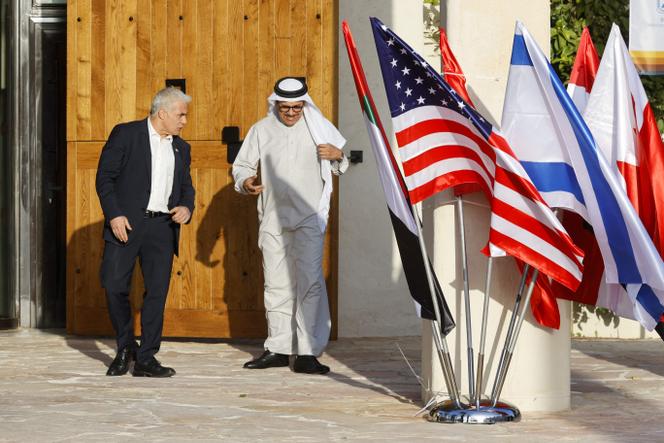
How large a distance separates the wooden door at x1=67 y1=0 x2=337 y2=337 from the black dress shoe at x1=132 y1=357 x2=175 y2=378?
6.31ft

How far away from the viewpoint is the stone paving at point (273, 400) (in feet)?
20.2

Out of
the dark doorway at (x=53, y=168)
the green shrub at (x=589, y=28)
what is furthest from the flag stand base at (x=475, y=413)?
the dark doorway at (x=53, y=168)

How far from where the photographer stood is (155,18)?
1026cm

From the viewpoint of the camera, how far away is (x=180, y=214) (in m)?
8.30

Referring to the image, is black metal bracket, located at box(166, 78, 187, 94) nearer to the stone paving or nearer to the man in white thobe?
the man in white thobe

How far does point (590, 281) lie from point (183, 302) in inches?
163

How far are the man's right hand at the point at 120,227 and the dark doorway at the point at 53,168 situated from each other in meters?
3.25

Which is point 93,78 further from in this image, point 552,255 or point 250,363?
point 552,255

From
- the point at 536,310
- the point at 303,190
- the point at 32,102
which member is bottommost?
the point at 536,310

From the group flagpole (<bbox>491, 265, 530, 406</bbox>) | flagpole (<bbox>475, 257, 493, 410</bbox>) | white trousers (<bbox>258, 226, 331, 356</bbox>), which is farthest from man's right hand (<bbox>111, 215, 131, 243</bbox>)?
flagpole (<bbox>491, 265, 530, 406</bbox>)

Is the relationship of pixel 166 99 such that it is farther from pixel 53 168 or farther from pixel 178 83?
pixel 53 168

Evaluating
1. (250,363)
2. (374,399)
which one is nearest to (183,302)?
(250,363)

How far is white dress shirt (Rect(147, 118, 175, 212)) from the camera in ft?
27.3

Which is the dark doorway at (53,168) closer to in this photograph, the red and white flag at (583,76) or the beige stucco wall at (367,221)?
the beige stucco wall at (367,221)
